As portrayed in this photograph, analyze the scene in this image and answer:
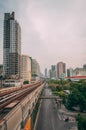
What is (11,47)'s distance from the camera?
174 meters

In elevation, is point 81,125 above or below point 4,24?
below

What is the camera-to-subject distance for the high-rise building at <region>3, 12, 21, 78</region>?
16775 cm

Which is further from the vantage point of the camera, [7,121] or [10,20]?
[10,20]

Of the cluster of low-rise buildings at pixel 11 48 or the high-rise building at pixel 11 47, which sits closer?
the cluster of low-rise buildings at pixel 11 48

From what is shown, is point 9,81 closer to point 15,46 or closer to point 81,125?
point 15,46

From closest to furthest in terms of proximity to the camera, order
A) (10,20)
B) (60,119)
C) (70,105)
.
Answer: (60,119) < (70,105) < (10,20)

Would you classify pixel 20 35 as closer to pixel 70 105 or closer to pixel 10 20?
pixel 10 20

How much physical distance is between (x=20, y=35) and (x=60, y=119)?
468 feet

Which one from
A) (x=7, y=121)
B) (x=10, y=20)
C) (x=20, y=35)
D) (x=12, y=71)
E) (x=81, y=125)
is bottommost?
(x=81, y=125)

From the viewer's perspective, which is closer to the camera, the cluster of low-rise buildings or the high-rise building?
the cluster of low-rise buildings

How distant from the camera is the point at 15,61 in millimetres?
169875

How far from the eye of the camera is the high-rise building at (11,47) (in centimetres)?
16775

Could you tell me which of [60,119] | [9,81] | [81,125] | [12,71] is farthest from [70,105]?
[12,71]

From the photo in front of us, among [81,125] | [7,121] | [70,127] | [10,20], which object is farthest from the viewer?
[10,20]
